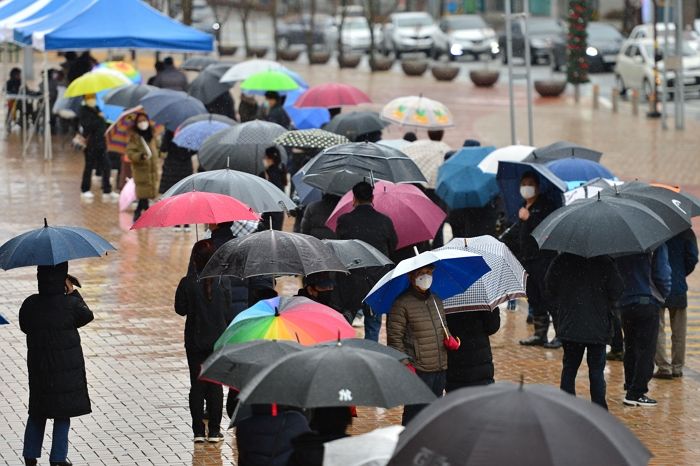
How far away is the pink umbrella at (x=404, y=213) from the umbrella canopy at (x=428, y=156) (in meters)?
3.42

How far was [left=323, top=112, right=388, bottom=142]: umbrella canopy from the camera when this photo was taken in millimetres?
17594

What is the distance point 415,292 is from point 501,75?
34651 mm

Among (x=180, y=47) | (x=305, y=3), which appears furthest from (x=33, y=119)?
(x=305, y=3)

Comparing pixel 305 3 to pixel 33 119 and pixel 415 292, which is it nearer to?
pixel 33 119

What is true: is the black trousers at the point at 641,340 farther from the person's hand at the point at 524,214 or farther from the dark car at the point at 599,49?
the dark car at the point at 599,49

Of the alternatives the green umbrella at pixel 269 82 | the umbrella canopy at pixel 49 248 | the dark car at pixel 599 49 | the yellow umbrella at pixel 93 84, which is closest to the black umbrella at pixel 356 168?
the umbrella canopy at pixel 49 248

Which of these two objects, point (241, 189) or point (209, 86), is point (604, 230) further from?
point (209, 86)

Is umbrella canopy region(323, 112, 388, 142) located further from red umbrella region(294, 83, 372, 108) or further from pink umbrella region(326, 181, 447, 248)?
pink umbrella region(326, 181, 447, 248)

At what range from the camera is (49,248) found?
955cm

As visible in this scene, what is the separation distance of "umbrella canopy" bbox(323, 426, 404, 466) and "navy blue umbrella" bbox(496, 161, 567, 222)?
6783 mm

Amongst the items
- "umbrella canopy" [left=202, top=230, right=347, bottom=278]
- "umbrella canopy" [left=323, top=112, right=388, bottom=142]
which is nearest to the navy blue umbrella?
"umbrella canopy" [left=202, top=230, right=347, bottom=278]

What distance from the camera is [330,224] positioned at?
12.3m

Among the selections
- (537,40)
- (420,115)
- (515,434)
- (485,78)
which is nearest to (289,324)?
(515,434)

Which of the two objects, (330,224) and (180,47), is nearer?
(330,224)
